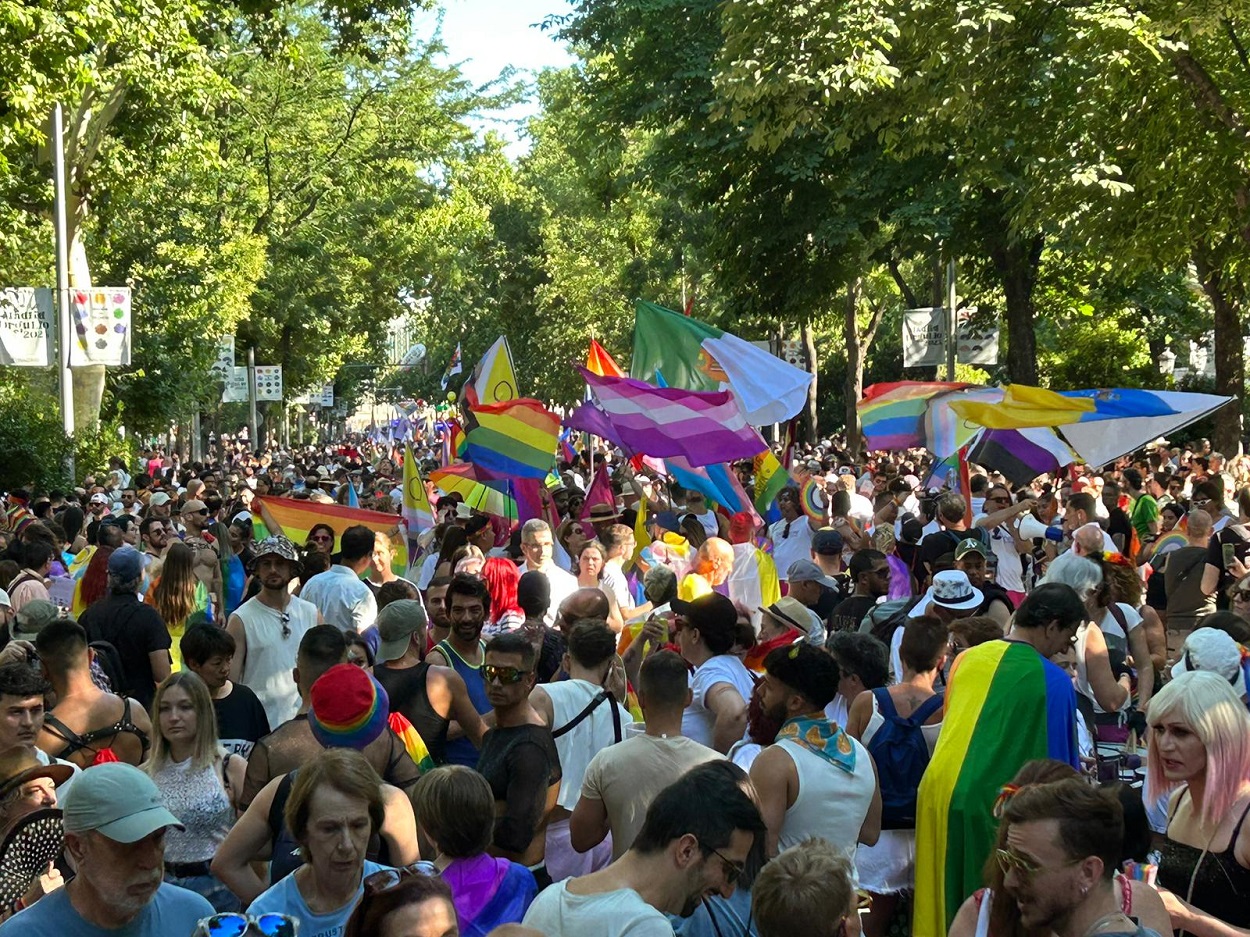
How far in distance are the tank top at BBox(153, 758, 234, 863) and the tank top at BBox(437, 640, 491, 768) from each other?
106 cm

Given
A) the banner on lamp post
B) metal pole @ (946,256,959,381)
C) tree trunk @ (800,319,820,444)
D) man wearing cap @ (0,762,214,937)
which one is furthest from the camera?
tree trunk @ (800,319,820,444)

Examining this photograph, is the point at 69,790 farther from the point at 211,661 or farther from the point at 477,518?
the point at 477,518

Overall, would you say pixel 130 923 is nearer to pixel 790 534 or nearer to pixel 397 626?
pixel 397 626

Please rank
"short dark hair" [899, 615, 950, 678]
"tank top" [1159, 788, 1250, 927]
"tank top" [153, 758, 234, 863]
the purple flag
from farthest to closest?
the purple flag, "short dark hair" [899, 615, 950, 678], "tank top" [153, 758, 234, 863], "tank top" [1159, 788, 1250, 927]

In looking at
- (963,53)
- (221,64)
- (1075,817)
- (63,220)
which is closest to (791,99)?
(963,53)

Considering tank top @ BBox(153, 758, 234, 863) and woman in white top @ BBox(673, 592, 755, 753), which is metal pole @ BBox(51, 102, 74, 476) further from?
tank top @ BBox(153, 758, 234, 863)

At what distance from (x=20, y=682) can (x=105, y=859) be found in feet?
4.62

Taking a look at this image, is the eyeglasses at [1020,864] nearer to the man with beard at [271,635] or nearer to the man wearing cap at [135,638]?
the man with beard at [271,635]

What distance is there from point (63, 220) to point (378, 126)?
23.3 m

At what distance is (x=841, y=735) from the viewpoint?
555cm

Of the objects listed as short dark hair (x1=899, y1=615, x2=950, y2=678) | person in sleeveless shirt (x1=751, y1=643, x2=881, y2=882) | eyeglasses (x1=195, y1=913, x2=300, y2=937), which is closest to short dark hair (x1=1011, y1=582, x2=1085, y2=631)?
short dark hair (x1=899, y1=615, x2=950, y2=678)

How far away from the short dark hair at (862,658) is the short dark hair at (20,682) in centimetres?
287

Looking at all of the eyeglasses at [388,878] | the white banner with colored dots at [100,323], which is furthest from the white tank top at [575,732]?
the white banner with colored dots at [100,323]

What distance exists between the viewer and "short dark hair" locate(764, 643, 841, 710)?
551 centimetres
